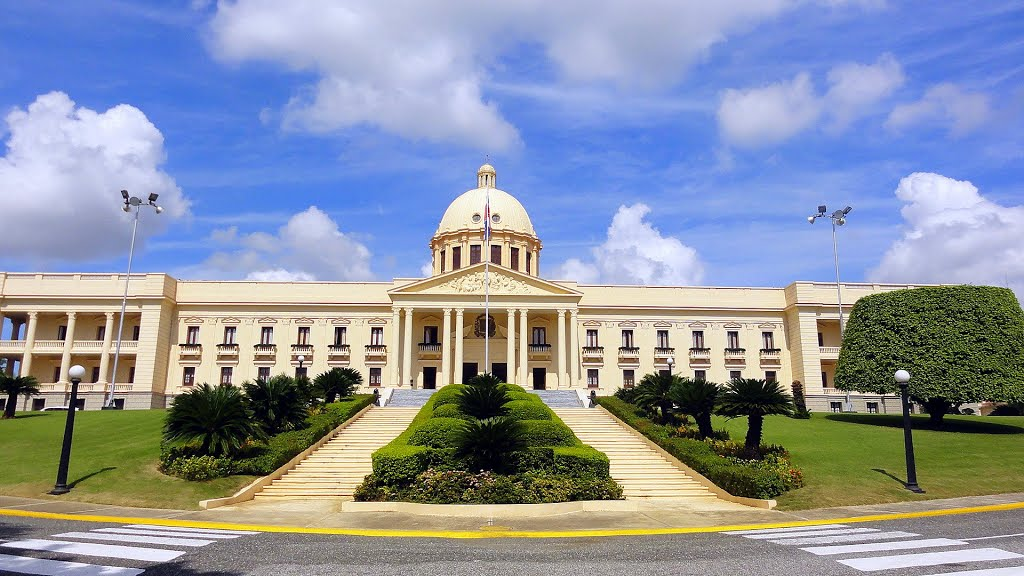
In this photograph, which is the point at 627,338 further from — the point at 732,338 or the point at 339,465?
the point at 339,465

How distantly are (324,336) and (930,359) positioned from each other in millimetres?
43471

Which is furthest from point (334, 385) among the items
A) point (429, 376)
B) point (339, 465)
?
point (429, 376)

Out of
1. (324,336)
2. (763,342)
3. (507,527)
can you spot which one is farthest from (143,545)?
(763,342)

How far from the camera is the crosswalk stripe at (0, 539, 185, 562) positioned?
1066 cm

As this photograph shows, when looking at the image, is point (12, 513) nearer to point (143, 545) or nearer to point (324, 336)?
point (143, 545)

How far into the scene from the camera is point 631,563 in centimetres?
1098

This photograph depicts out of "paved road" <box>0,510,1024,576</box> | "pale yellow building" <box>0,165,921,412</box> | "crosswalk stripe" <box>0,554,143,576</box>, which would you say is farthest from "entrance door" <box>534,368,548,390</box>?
"crosswalk stripe" <box>0,554,143,576</box>

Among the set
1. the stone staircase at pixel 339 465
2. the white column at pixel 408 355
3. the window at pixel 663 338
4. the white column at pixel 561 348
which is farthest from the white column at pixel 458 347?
the stone staircase at pixel 339 465

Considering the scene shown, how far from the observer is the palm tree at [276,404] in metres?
27.8

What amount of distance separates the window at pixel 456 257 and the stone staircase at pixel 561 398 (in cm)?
1899

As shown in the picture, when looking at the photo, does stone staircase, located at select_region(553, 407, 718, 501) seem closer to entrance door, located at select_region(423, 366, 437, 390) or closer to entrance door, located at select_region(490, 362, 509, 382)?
entrance door, located at select_region(490, 362, 509, 382)

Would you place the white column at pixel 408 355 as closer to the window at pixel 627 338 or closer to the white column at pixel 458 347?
the white column at pixel 458 347

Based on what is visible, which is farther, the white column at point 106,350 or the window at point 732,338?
the window at point 732,338

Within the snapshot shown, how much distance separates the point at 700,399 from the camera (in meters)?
27.9
